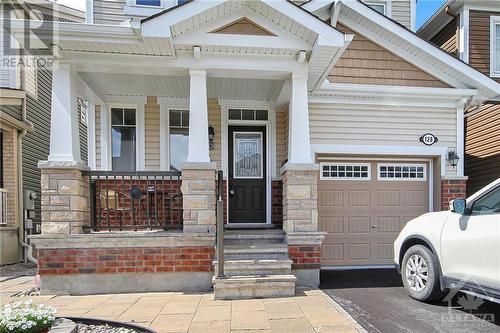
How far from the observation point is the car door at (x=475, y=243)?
320cm

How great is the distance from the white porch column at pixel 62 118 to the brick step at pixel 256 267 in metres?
2.64

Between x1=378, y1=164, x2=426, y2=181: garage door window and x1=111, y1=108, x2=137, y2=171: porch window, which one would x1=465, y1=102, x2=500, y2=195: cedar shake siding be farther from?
x1=111, y1=108, x2=137, y2=171: porch window

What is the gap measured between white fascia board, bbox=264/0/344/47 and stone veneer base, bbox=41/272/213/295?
3.68 meters

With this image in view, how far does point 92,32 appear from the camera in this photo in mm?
4328

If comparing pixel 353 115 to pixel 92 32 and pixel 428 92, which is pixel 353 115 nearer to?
pixel 428 92

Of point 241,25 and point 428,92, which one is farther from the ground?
point 241,25

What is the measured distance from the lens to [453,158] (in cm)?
611

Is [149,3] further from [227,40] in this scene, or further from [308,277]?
[308,277]

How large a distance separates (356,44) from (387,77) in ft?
2.79

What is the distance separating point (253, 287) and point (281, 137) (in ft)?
10.4

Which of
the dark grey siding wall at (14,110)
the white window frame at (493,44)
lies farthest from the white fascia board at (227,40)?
the white window frame at (493,44)

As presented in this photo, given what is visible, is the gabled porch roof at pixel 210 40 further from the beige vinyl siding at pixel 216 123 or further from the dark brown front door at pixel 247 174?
the dark brown front door at pixel 247 174

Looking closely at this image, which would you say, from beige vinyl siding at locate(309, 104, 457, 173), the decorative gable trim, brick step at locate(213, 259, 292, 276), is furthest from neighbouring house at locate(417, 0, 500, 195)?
the decorative gable trim

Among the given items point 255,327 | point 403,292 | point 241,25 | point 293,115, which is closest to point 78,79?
point 241,25
